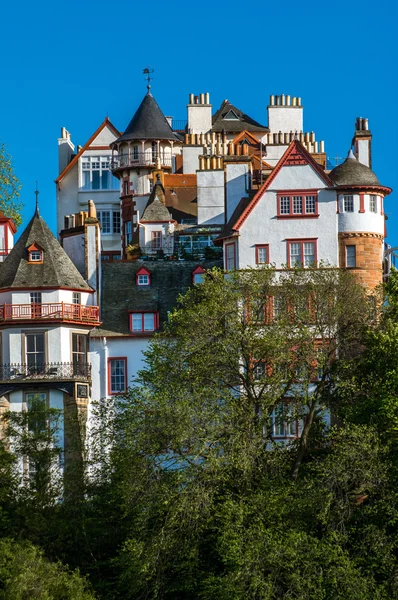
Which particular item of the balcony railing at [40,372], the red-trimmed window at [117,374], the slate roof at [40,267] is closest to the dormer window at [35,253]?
the slate roof at [40,267]

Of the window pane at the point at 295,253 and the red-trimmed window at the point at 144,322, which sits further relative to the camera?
the red-trimmed window at the point at 144,322

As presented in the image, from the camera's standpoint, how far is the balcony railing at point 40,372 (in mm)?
89875

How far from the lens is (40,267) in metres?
92.6

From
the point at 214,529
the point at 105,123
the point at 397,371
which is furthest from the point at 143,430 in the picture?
the point at 105,123

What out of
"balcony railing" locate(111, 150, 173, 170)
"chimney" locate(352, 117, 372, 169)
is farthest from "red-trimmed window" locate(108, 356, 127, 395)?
"balcony railing" locate(111, 150, 173, 170)

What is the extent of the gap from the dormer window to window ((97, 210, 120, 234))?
3107 cm

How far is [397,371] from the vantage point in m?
79.2

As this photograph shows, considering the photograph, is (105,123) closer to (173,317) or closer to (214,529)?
(173,317)

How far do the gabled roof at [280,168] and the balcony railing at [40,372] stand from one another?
1045 centimetres

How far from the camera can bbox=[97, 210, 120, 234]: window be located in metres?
125

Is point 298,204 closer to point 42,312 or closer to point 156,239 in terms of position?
point 42,312

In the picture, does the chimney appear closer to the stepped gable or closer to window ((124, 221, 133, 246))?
the stepped gable

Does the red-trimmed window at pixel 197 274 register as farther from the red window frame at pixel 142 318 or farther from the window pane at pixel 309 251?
the window pane at pixel 309 251

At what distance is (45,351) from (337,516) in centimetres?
2085
